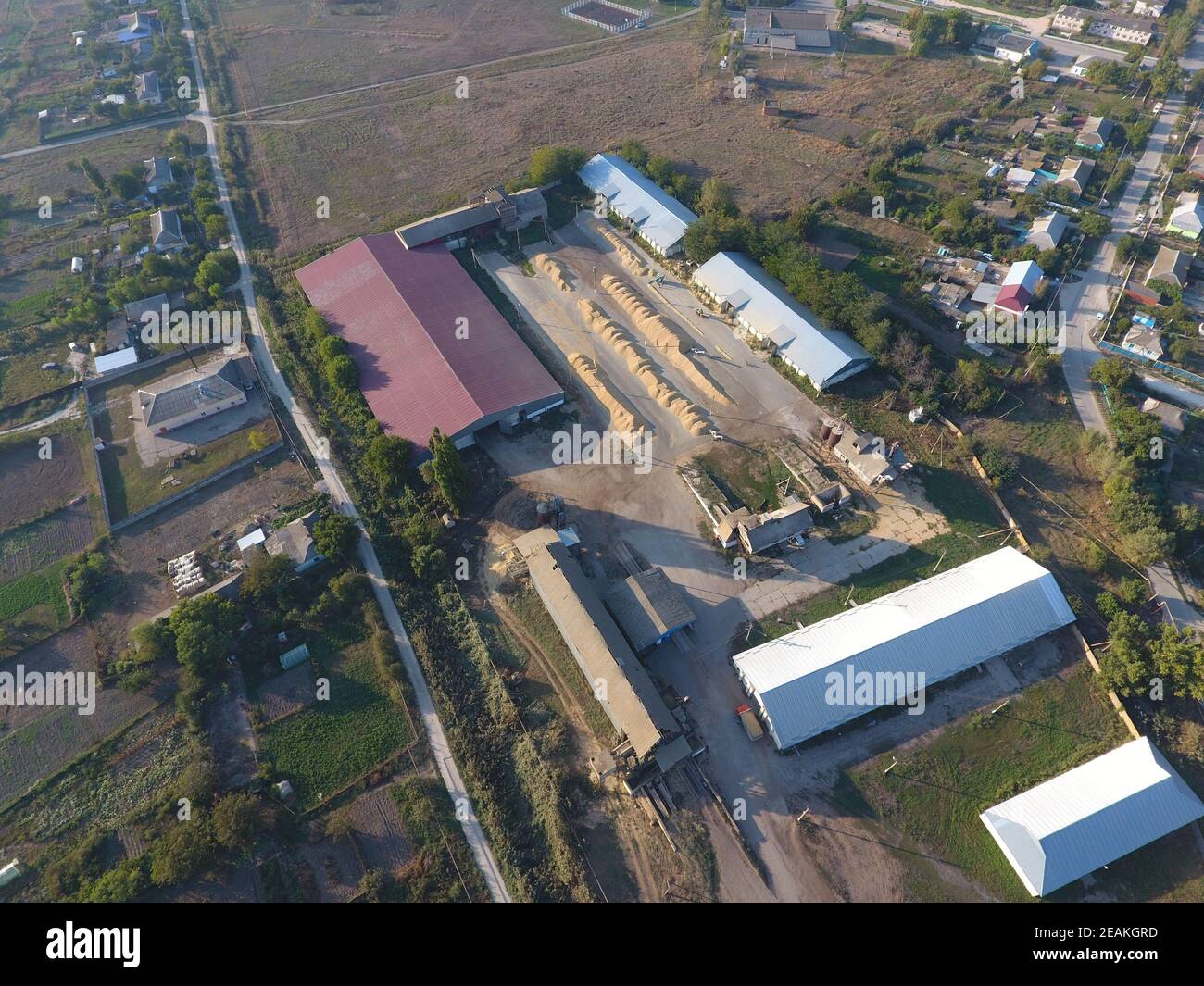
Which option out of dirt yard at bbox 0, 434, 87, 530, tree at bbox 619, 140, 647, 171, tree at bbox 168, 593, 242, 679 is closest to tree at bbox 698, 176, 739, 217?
tree at bbox 619, 140, 647, 171

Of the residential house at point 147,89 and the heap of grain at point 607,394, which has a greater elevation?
the residential house at point 147,89

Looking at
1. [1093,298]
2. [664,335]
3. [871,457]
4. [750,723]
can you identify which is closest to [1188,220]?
[1093,298]

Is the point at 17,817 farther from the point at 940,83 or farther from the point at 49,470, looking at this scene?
the point at 940,83

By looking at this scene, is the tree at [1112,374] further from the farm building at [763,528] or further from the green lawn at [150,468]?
the green lawn at [150,468]

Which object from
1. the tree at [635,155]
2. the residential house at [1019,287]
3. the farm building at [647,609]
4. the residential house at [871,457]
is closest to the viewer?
the farm building at [647,609]

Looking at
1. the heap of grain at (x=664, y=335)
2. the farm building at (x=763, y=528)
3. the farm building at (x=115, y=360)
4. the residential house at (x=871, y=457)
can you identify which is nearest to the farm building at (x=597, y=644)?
the farm building at (x=763, y=528)

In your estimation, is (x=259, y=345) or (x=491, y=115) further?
(x=491, y=115)

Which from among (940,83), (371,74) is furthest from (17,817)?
(940,83)
